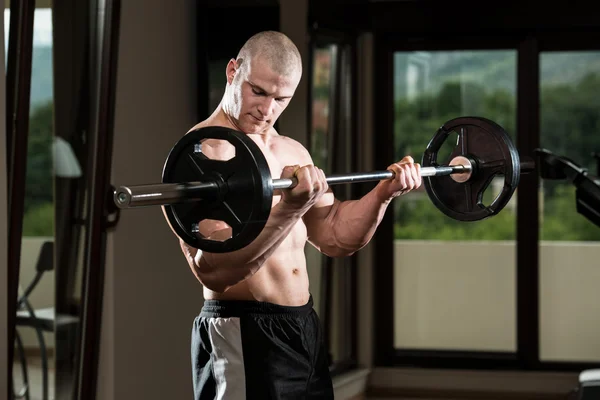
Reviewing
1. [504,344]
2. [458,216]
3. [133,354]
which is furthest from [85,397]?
[504,344]

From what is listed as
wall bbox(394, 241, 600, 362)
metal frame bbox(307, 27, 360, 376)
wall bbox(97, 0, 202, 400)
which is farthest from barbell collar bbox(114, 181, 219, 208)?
wall bbox(394, 241, 600, 362)

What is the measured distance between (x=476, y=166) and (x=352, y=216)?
0.32 m

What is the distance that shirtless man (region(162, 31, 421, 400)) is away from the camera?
1684 millimetres

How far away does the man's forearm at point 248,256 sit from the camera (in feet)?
5.19

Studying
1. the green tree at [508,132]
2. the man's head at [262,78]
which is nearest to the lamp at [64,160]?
the man's head at [262,78]

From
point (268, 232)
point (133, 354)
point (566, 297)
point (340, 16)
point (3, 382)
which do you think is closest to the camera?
point (268, 232)

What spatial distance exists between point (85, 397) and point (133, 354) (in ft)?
0.84

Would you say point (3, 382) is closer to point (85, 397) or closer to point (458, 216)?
point (85, 397)

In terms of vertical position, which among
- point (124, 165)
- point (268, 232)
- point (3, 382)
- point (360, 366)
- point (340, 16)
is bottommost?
point (360, 366)

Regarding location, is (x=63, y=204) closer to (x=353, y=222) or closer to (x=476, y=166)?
(x=353, y=222)

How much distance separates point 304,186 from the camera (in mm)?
1522

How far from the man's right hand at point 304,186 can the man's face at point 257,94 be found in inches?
8.5

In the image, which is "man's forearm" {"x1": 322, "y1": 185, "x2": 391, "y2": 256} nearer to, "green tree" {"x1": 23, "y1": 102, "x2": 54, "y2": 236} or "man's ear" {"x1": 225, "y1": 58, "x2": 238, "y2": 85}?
"man's ear" {"x1": 225, "y1": 58, "x2": 238, "y2": 85}

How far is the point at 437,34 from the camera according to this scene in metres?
5.02
